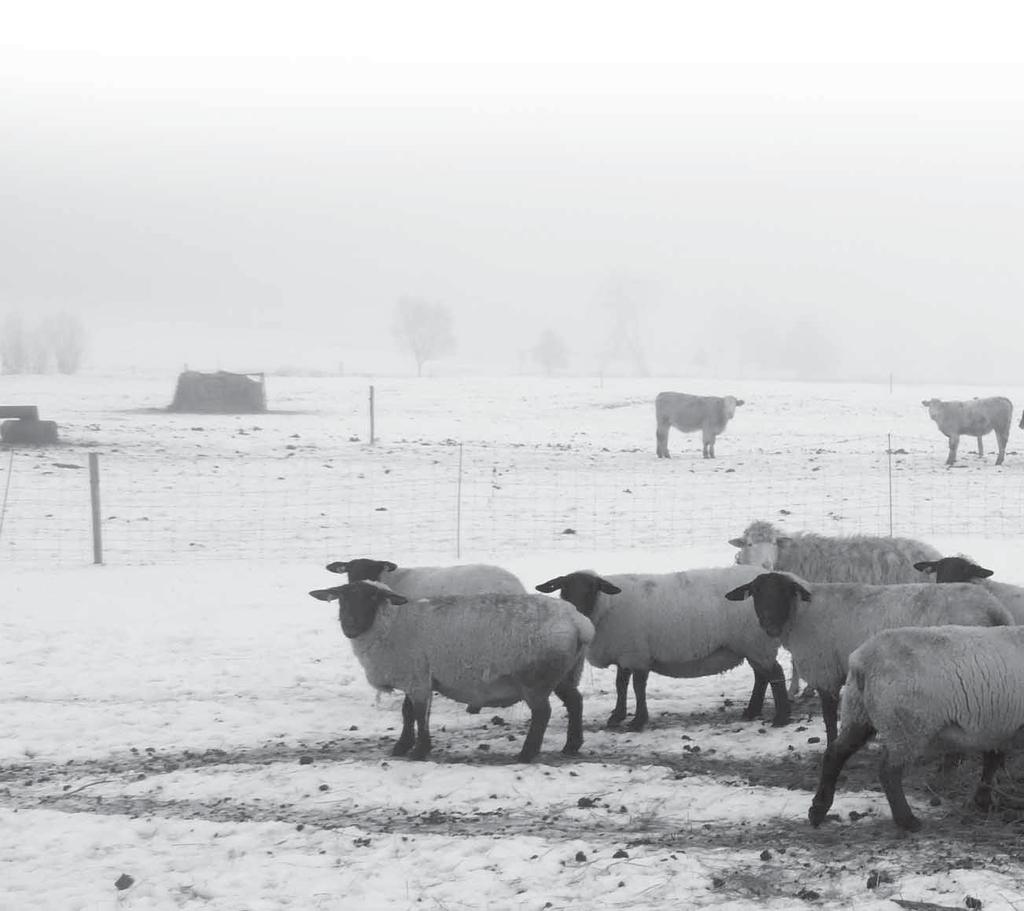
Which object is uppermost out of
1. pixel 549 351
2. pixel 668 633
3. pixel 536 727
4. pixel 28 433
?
pixel 549 351

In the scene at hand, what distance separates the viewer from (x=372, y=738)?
952 centimetres

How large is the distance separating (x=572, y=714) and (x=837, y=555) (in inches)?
153

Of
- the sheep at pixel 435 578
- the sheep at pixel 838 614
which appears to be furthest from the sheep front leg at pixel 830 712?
the sheep at pixel 435 578

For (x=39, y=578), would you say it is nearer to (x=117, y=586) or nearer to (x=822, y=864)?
(x=117, y=586)

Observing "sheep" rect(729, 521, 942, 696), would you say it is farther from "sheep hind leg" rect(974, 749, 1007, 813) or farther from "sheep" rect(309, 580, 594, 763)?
"sheep hind leg" rect(974, 749, 1007, 813)

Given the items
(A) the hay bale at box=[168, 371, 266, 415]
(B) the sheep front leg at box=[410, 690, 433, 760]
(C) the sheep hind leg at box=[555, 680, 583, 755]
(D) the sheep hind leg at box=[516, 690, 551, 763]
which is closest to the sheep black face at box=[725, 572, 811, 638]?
(C) the sheep hind leg at box=[555, 680, 583, 755]

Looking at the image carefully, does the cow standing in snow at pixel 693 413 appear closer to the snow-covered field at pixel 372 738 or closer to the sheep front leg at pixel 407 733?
the snow-covered field at pixel 372 738

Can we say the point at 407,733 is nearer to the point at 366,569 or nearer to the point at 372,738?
the point at 372,738

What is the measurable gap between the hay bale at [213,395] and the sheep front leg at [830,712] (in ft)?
104

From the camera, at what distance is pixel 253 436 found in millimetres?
30891

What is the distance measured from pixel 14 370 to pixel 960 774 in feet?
361

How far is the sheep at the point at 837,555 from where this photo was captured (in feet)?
37.5

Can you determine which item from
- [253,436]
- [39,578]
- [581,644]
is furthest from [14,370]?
[581,644]

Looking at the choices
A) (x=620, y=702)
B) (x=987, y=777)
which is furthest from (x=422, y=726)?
(x=987, y=777)
